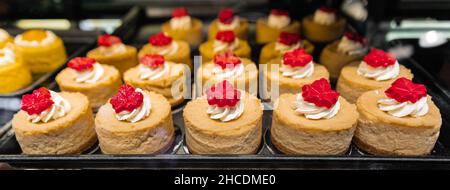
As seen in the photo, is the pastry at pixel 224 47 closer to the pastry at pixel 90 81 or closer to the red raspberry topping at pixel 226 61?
the red raspberry topping at pixel 226 61

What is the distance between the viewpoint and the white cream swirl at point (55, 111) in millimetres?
2221

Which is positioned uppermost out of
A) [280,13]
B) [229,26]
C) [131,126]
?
[280,13]

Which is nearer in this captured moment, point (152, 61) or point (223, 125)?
point (223, 125)

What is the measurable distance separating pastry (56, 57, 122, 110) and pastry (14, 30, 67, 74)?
0.61m

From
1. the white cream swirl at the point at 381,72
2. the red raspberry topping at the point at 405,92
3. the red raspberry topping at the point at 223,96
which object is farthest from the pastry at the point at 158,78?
the red raspberry topping at the point at 405,92

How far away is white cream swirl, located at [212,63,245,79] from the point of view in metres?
2.78

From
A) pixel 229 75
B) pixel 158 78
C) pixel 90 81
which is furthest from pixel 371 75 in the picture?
pixel 90 81

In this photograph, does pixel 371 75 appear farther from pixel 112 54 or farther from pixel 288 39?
pixel 112 54

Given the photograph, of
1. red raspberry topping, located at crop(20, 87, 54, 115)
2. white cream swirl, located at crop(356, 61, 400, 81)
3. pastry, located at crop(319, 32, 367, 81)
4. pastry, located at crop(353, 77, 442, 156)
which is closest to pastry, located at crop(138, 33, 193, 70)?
red raspberry topping, located at crop(20, 87, 54, 115)

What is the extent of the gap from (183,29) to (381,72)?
192cm

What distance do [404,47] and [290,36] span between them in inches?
36.9

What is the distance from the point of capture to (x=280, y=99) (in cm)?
243
